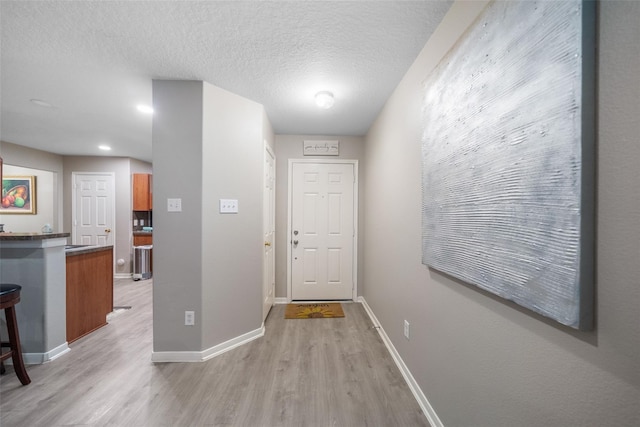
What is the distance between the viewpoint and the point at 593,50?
628mm

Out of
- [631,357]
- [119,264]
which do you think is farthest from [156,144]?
[119,264]

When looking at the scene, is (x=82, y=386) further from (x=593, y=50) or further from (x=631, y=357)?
(x=593, y=50)

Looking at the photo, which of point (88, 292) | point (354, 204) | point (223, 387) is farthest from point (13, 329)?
point (354, 204)

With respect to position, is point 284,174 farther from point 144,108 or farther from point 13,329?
point 13,329

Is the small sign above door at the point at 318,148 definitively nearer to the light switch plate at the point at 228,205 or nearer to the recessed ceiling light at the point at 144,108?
the light switch plate at the point at 228,205

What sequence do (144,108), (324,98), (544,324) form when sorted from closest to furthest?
(544,324), (324,98), (144,108)

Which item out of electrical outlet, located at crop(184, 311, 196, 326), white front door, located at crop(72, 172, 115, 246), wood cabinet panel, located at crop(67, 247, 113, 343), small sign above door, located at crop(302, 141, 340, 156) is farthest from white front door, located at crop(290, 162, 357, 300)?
white front door, located at crop(72, 172, 115, 246)

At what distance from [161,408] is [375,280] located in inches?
85.3

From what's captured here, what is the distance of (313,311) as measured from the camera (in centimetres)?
316

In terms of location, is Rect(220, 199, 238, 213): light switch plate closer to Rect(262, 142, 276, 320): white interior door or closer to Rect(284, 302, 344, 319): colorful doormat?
Rect(262, 142, 276, 320): white interior door

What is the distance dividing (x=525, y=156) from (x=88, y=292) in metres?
3.77

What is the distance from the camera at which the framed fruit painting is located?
16.0 ft

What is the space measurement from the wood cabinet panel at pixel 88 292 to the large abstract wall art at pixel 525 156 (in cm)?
337

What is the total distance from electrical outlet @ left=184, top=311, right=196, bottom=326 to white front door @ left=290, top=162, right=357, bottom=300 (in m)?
1.57
